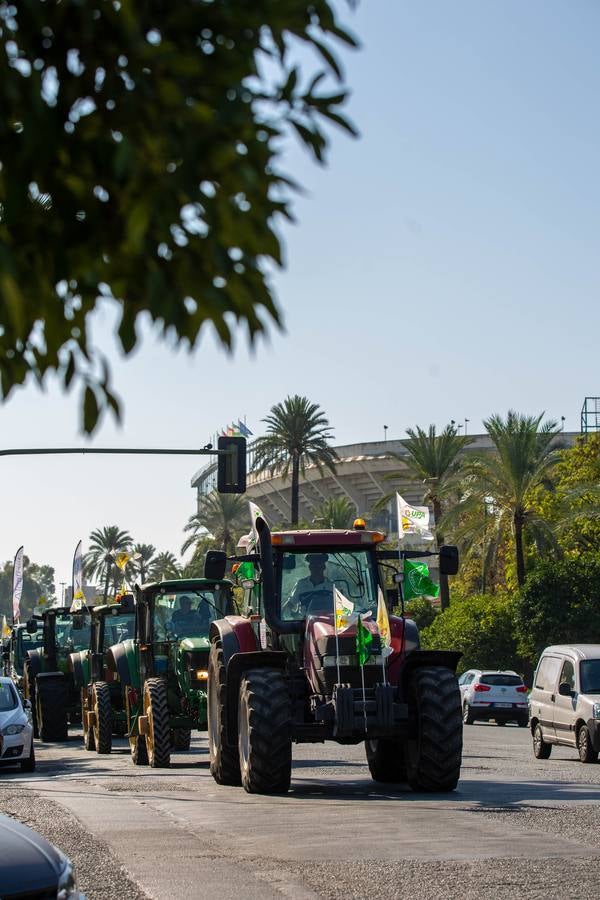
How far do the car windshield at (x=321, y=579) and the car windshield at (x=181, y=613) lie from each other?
591 cm

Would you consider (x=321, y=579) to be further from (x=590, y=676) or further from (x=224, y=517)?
(x=224, y=517)

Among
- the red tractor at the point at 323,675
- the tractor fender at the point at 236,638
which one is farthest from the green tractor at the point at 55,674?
the red tractor at the point at 323,675

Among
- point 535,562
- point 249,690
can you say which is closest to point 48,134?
point 249,690

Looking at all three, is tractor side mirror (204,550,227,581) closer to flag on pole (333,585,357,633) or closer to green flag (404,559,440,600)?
flag on pole (333,585,357,633)

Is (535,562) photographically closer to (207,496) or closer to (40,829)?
(207,496)

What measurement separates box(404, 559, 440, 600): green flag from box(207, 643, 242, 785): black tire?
244 centimetres

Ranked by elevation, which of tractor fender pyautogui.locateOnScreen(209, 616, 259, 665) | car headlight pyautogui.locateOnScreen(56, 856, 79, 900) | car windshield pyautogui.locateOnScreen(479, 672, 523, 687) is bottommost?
car headlight pyautogui.locateOnScreen(56, 856, 79, 900)

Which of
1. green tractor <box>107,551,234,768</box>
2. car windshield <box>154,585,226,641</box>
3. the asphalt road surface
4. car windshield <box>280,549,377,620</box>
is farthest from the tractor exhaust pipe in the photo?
car windshield <box>154,585,226,641</box>

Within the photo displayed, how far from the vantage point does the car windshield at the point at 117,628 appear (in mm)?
29203

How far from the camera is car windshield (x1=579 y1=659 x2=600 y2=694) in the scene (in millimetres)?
22688

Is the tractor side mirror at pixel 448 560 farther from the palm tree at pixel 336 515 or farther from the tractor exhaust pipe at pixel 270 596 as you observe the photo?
the palm tree at pixel 336 515

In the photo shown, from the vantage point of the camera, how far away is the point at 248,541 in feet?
58.7

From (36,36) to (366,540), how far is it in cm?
1340

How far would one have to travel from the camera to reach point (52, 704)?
3089 cm
